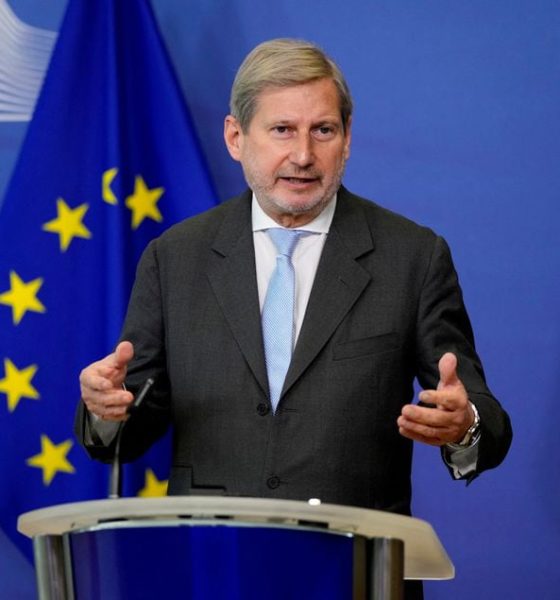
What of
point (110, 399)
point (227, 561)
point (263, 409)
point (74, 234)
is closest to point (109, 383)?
point (110, 399)

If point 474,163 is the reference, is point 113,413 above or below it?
below

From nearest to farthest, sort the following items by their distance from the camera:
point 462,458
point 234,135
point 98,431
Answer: point 462,458, point 98,431, point 234,135

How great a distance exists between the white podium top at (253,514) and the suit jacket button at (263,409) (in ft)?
2.36

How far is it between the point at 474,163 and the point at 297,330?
1098 millimetres

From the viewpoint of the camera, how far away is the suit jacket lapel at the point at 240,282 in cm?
226

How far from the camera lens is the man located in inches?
87.4

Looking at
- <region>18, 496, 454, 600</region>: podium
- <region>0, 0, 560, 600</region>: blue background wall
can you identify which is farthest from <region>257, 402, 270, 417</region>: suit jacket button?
<region>0, 0, 560, 600</region>: blue background wall

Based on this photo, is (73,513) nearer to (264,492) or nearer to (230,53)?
(264,492)

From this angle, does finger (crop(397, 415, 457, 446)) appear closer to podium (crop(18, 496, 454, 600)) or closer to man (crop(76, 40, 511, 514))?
man (crop(76, 40, 511, 514))

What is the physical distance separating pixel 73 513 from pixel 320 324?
84 centimetres

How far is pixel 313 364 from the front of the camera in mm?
2236

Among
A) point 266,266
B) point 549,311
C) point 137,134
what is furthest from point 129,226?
Result: point 549,311

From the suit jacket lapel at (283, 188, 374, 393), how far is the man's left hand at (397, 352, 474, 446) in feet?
1.08

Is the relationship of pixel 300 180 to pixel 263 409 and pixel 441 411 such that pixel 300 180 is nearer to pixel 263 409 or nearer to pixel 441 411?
pixel 263 409
